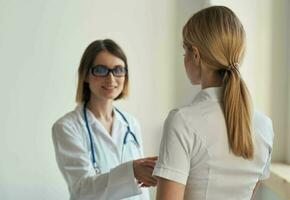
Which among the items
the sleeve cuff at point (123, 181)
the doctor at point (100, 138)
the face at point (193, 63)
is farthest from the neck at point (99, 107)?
the face at point (193, 63)

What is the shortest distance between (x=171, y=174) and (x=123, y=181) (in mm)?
494

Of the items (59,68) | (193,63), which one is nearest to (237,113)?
(193,63)

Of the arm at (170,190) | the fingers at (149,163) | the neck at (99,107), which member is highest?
the neck at (99,107)

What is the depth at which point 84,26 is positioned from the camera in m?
2.30

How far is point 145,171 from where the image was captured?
1.40 meters

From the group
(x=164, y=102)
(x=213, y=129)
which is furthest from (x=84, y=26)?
(x=213, y=129)

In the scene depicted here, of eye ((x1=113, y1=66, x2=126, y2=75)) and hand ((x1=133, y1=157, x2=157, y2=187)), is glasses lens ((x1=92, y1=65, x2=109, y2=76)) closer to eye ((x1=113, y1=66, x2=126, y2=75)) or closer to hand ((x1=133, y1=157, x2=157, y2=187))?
eye ((x1=113, y1=66, x2=126, y2=75))

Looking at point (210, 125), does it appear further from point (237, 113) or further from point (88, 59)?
point (88, 59)

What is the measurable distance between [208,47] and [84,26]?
1397mm

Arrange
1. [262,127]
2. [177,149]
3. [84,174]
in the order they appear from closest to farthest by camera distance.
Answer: [177,149]
[262,127]
[84,174]

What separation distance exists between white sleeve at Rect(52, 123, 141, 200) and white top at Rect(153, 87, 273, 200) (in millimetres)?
447

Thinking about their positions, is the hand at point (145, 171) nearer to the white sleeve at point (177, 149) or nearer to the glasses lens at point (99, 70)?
the white sleeve at point (177, 149)

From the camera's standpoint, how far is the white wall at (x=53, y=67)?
2.27 meters

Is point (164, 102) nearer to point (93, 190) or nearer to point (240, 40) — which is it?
point (93, 190)
